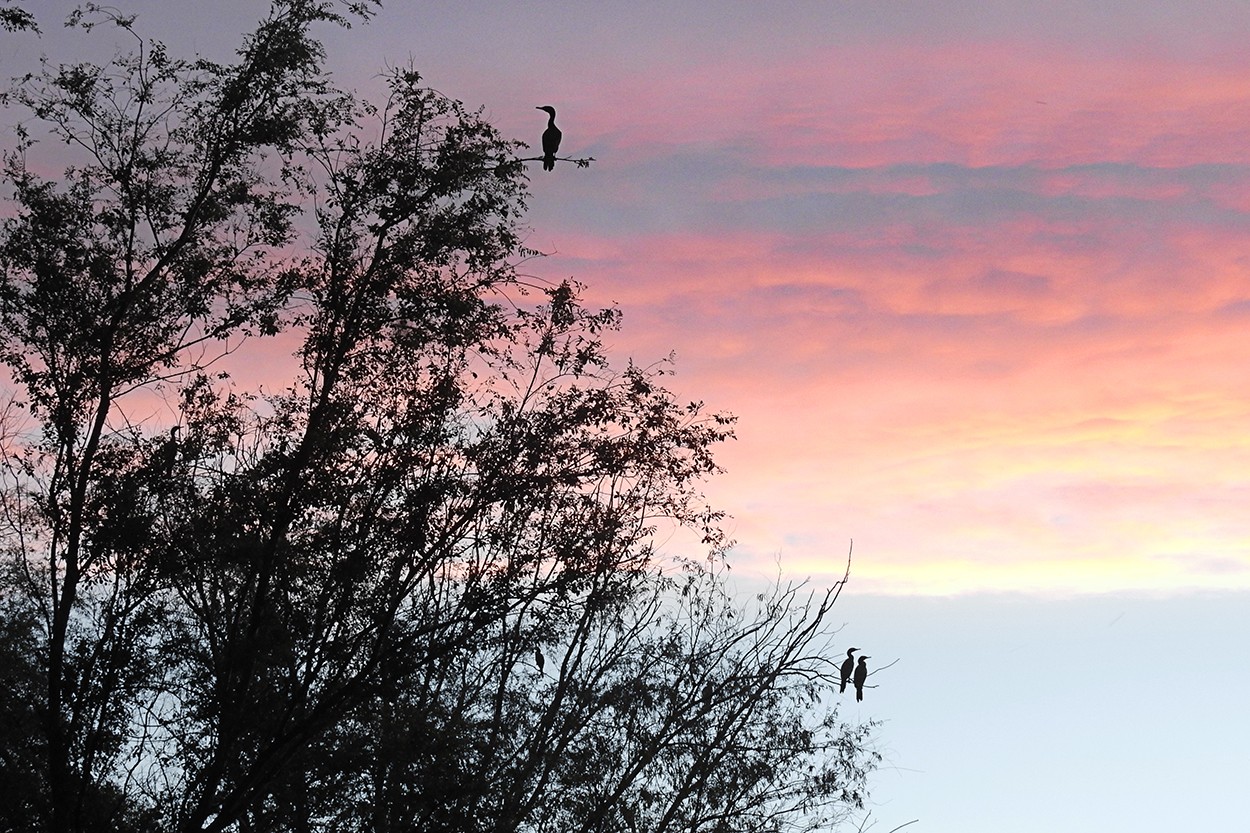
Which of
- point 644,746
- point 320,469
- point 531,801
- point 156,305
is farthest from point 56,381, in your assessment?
point 644,746

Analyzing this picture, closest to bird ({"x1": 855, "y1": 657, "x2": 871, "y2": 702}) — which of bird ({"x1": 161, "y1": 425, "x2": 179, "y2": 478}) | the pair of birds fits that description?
the pair of birds

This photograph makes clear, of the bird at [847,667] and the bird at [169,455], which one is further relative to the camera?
the bird at [847,667]

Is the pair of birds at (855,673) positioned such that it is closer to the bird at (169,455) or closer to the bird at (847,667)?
the bird at (847,667)

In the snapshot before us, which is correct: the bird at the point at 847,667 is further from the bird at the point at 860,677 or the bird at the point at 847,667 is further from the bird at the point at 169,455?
the bird at the point at 169,455

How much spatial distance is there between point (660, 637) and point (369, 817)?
6868mm

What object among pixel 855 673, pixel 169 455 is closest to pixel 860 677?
pixel 855 673

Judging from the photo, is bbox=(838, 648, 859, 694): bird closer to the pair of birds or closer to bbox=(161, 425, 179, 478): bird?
the pair of birds

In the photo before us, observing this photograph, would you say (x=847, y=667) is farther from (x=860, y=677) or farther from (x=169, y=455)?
(x=169, y=455)

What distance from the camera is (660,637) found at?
22250mm

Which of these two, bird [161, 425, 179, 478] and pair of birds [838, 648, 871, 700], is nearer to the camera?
bird [161, 425, 179, 478]

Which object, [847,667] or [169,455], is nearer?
[169,455]

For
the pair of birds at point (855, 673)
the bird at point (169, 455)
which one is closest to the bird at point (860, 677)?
the pair of birds at point (855, 673)

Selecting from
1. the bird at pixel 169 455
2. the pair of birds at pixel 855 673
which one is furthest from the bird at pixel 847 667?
the bird at pixel 169 455

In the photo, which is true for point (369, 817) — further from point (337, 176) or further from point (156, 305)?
point (337, 176)
